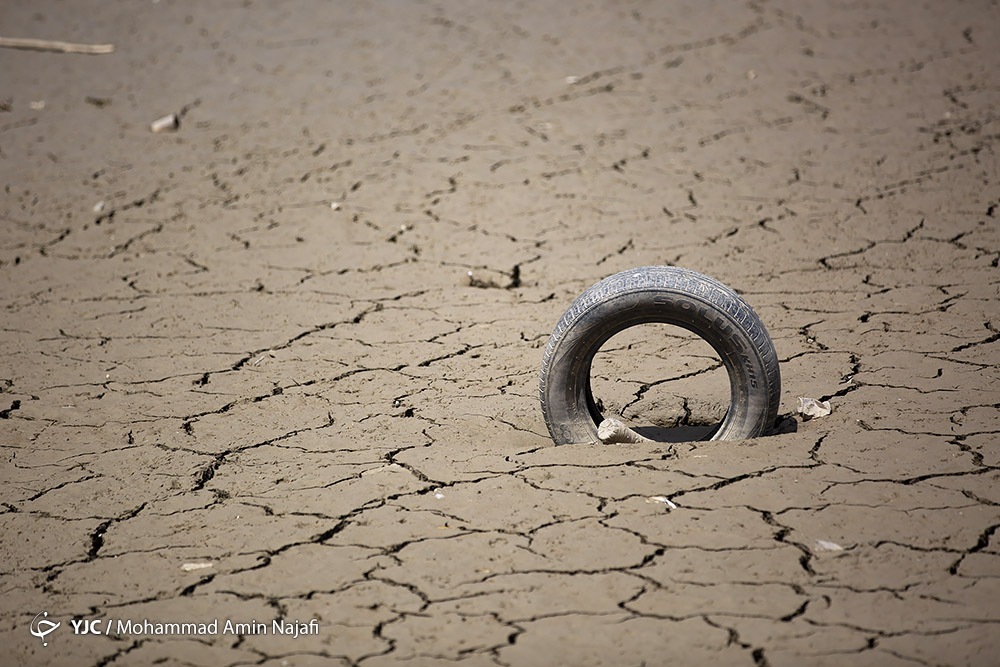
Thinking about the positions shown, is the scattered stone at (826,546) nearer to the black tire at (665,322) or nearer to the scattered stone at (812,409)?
the black tire at (665,322)

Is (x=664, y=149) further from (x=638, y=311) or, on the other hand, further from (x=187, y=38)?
(x=187, y=38)

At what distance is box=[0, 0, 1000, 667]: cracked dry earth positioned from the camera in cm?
288

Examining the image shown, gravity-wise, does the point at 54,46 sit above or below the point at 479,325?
above

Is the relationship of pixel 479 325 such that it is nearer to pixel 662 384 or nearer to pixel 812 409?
pixel 662 384

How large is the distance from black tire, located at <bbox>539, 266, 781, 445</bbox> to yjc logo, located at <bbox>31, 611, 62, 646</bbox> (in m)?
1.74

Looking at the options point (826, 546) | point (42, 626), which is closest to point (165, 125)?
point (42, 626)

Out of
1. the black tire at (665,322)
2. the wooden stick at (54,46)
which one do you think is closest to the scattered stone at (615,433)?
the black tire at (665,322)

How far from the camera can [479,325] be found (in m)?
5.06

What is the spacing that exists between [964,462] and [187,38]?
717cm

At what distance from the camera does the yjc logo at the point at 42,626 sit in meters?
2.84

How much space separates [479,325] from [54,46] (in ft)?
18.0

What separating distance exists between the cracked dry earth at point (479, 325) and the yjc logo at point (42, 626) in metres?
0.03

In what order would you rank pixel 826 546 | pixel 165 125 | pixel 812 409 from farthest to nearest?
1. pixel 165 125
2. pixel 812 409
3. pixel 826 546

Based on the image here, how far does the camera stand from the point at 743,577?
2.91 meters
